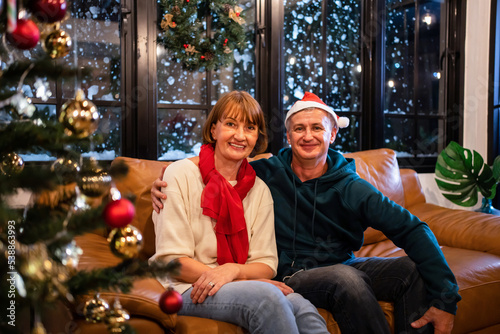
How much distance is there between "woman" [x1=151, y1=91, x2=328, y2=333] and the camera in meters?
1.43

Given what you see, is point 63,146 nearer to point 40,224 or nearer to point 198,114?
point 40,224

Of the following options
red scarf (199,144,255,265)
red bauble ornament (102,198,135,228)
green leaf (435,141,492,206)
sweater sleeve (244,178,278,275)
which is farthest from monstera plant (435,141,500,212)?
red bauble ornament (102,198,135,228)

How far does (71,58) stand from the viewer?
2729 millimetres

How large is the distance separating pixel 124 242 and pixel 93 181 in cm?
10

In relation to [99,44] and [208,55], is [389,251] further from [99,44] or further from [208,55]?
[99,44]

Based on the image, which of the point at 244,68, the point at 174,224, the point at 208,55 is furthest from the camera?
the point at 244,68

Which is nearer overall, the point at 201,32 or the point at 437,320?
the point at 437,320

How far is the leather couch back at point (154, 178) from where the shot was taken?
1.98m

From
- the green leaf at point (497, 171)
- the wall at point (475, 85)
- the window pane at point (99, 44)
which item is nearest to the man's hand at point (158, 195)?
the window pane at point (99, 44)

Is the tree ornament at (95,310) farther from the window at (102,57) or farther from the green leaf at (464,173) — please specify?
the green leaf at (464,173)

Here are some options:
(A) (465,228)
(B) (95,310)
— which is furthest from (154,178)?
(A) (465,228)

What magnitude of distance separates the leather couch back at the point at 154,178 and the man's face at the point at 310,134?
0.56m

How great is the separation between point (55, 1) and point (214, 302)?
3.48 feet

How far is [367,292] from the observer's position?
153 cm
